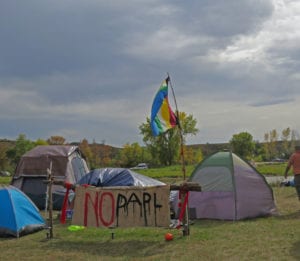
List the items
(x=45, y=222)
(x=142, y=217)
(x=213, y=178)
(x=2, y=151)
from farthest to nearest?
(x=2, y=151) → (x=213, y=178) → (x=45, y=222) → (x=142, y=217)

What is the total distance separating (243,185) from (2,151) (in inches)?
2613

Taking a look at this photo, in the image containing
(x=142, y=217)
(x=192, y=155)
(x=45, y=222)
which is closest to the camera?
(x=142, y=217)

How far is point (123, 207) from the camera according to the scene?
30.8 feet

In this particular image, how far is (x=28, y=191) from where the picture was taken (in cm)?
1620

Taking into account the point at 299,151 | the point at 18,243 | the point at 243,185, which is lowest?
the point at 18,243

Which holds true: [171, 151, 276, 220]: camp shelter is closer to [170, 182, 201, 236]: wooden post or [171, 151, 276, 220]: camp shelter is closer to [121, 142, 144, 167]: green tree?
[170, 182, 201, 236]: wooden post

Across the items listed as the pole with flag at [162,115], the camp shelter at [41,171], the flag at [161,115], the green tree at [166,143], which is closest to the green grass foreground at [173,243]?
the pole with flag at [162,115]

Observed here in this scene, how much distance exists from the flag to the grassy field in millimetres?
2252

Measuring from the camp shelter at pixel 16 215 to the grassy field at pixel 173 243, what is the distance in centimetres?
25

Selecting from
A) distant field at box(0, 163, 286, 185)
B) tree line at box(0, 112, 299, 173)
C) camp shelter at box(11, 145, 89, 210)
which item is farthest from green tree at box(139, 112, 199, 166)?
camp shelter at box(11, 145, 89, 210)

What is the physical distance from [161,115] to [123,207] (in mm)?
2247

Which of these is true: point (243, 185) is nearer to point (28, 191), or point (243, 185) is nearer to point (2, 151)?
point (28, 191)

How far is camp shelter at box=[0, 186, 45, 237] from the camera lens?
10.3 meters

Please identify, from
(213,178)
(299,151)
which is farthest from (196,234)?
(299,151)
